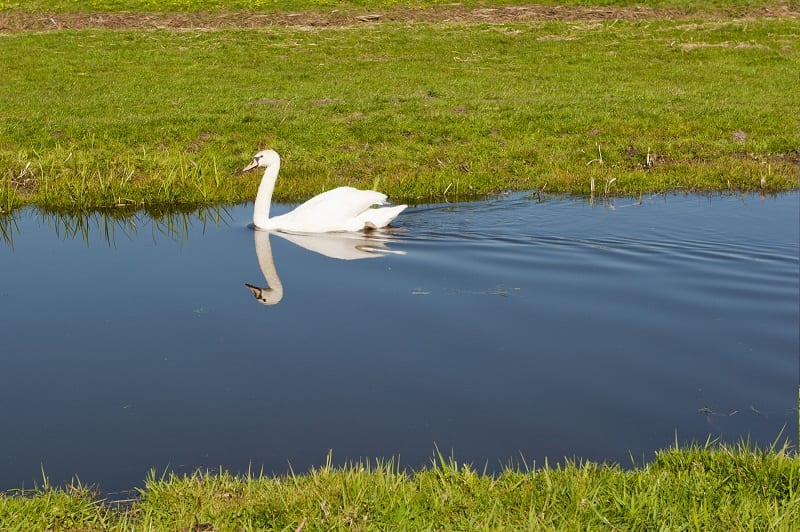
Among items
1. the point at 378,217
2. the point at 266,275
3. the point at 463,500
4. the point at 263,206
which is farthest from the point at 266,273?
the point at 463,500

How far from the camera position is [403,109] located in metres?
26.0

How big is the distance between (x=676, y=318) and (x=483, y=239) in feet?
14.0

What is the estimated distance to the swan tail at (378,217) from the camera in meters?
14.9

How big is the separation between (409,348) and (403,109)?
17465 millimetres

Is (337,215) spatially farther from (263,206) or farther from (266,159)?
(266,159)

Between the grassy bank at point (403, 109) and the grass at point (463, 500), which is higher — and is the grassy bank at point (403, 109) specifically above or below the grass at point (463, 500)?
above

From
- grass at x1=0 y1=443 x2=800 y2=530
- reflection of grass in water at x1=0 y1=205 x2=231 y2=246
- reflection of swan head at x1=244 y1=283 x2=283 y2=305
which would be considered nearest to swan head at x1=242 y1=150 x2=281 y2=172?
reflection of grass in water at x1=0 y1=205 x2=231 y2=246

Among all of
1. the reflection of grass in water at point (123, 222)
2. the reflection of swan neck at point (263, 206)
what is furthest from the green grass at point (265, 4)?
the reflection of swan neck at point (263, 206)

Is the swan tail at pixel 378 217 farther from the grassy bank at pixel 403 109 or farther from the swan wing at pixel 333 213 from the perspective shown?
the grassy bank at pixel 403 109

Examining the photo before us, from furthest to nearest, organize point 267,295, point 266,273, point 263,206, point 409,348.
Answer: point 263,206 < point 266,273 < point 267,295 < point 409,348

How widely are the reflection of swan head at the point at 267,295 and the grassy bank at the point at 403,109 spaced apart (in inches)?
268

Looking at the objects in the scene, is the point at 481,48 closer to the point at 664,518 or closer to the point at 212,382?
the point at 212,382

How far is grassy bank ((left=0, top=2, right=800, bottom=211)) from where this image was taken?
743 inches

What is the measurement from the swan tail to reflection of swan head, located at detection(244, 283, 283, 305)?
346 cm
